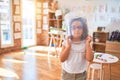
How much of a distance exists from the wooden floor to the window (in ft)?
2.97

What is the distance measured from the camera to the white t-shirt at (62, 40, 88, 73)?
1.68 meters

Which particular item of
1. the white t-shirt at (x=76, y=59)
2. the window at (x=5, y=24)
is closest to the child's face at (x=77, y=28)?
the white t-shirt at (x=76, y=59)

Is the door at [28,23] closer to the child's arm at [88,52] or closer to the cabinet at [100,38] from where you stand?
the cabinet at [100,38]

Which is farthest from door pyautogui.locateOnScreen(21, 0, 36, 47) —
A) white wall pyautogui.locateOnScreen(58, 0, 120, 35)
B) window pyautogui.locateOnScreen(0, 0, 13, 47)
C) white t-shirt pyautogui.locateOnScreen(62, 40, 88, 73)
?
white t-shirt pyautogui.locateOnScreen(62, 40, 88, 73)

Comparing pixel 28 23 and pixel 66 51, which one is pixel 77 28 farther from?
pixel 28 23

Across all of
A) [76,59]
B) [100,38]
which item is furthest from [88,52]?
[100,38]

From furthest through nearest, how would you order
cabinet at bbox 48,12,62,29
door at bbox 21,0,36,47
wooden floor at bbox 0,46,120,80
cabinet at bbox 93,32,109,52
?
cabinet at bbox 48,12,62,29, door at bbox 21,0,36,47, cabinet at bbox 93,32,109,52, wooden floor at bbox 0,46,120,80

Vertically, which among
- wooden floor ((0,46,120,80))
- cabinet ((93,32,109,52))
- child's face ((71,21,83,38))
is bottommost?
wooden floor ((0,46,120,80))

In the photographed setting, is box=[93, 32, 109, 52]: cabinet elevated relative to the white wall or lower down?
lower down

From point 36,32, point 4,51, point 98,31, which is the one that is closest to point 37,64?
point 4,51

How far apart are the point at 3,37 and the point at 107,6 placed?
3.80 m

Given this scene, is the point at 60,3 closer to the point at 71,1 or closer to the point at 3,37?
the point at 71,1

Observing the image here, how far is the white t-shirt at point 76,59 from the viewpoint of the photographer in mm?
1685

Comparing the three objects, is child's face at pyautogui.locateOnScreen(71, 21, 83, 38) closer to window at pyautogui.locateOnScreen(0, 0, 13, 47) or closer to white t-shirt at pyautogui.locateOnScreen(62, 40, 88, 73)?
white t-shirt at pyautogui.locateOnScreen(62, 40, 88, 73)
